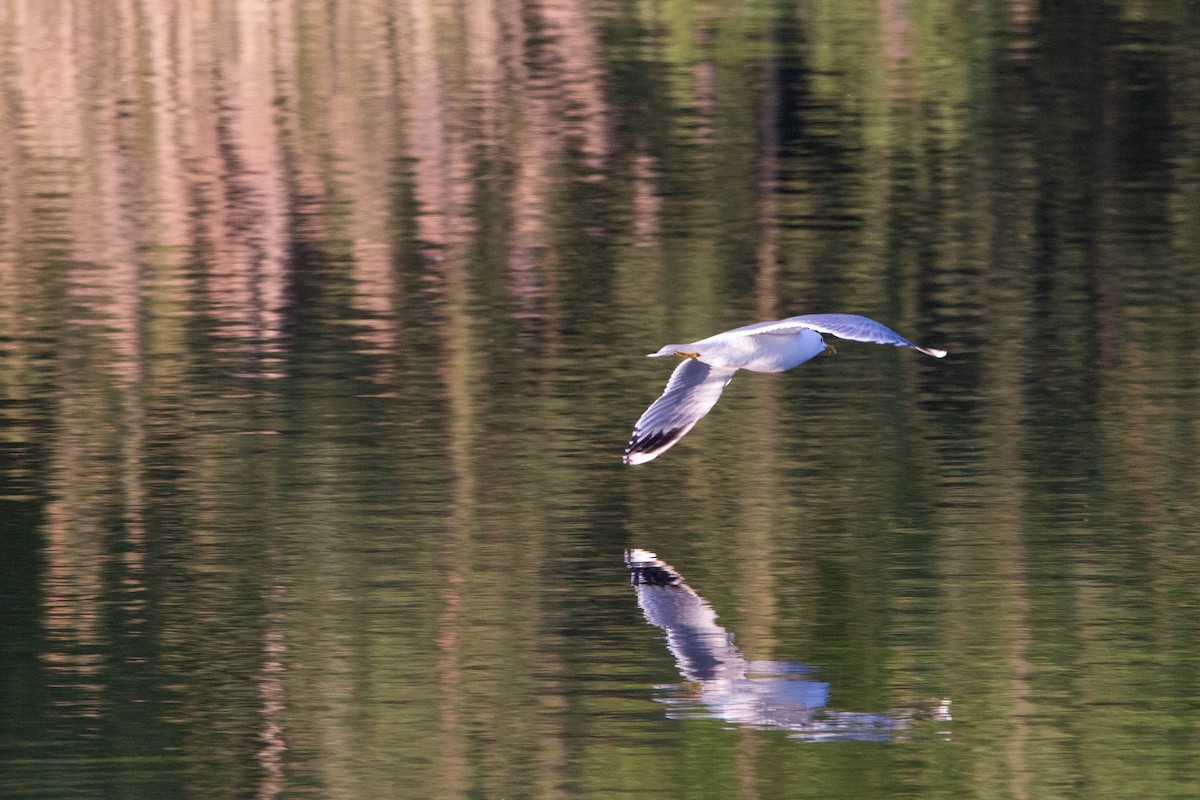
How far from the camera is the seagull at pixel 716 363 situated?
11.1 metres

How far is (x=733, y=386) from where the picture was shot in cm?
1534

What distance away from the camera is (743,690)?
32.8 feet

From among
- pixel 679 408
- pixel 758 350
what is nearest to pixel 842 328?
pixel 758 350

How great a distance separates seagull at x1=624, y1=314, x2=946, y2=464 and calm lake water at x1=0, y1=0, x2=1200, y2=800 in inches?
26.1

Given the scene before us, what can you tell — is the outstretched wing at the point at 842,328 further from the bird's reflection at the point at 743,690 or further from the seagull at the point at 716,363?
the bird's reflection at the point at 743,690

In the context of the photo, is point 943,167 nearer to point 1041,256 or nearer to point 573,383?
point 1041,256

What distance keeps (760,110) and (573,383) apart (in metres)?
12.0

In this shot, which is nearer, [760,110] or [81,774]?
[81,774]

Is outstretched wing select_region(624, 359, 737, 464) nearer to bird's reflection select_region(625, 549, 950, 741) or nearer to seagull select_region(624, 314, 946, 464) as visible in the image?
seagull select_region(624, 314, 946, 464)

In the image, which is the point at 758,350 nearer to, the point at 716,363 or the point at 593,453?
the point at 716,363

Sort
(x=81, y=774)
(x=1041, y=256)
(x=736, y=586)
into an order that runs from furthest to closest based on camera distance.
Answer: (x=1041, y=256) → (x=736, y=586) → (x=81, y=774)

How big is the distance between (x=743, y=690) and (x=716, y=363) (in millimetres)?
1845

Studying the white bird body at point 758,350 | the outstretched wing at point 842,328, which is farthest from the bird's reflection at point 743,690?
the outstretched wing at point 842,328

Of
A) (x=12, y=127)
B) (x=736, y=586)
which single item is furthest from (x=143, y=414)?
(x=12, y=127)
